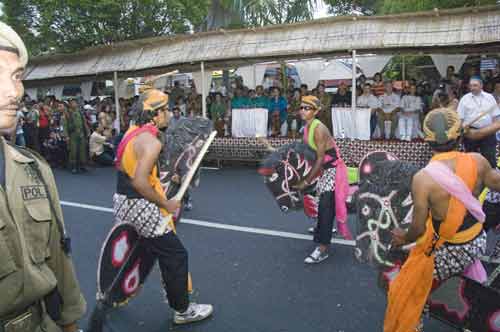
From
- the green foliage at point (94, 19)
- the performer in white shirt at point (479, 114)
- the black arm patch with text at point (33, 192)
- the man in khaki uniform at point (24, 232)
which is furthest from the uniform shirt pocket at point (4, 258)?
the green foliage at point (94, 19)

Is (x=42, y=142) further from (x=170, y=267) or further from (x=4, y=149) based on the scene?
(x=4, y=149)

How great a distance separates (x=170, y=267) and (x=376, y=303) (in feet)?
5.91

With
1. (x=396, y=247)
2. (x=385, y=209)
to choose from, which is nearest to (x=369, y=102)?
(x=385, y=209)

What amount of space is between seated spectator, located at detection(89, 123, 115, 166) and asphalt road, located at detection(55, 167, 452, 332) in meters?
4.79

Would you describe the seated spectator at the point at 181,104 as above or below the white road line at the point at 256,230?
above

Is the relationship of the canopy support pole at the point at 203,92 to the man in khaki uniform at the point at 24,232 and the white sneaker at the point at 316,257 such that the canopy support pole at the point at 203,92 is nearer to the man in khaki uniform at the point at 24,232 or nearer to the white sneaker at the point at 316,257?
the white sneaker at the point at 316,257

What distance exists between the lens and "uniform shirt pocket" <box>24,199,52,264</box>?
157 centimetres

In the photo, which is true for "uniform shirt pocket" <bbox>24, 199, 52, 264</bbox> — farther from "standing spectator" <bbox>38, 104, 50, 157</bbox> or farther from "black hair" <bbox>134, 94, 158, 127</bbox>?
"standing spectator" <bbox>38, 104, 50, 157</bbox>

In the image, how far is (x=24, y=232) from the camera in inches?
61.0

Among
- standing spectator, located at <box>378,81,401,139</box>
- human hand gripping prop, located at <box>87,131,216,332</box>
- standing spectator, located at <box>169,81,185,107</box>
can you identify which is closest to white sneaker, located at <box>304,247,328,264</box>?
human hand gripping prop, located at <box>87,131,216,332</box>

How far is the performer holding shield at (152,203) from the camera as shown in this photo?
10.9ft

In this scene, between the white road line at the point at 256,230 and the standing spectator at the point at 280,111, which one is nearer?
the white road line at the point at 256,230

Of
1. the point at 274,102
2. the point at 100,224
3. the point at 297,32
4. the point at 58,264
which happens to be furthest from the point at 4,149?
the point at 274,102

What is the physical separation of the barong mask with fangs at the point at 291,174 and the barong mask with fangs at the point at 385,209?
5.65 ft
